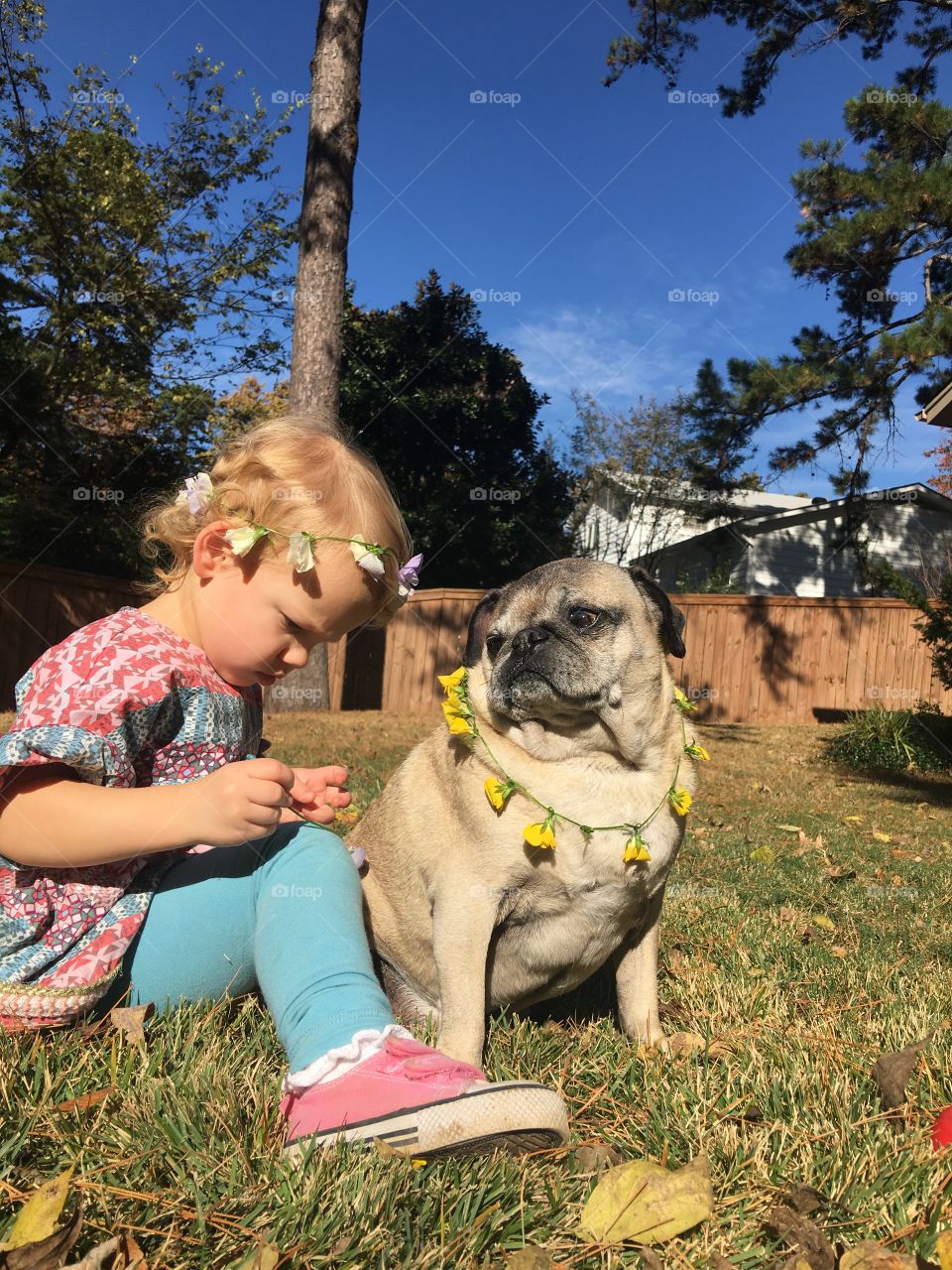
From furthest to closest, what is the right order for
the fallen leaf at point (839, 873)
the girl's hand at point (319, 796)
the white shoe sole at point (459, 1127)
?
the fallen leaf at point (839, 873), the girl's hand at point (319, 796), the white shoe sole at point (459, 1127)

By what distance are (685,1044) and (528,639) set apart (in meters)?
1.24

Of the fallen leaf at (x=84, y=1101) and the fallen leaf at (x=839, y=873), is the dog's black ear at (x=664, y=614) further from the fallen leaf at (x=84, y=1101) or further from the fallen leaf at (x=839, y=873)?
the fallen leaf at (x=839, y=873)

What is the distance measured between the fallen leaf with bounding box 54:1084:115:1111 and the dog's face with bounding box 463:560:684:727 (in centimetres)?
131

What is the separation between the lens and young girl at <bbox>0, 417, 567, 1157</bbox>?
1.80 m

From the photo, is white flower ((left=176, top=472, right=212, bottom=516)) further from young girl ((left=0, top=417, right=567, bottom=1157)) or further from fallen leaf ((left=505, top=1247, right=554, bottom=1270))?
fallen leaf ((left=505, top=1247, right=554, bottom=1270))

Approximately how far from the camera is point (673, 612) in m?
2.85

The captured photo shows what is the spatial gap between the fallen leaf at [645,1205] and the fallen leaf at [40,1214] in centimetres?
86

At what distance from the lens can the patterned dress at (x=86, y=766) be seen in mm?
1967

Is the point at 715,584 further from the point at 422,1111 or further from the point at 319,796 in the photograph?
the point at 422,1111

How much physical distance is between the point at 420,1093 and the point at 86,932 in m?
0.89

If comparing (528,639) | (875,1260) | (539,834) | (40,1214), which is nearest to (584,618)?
(528,639)

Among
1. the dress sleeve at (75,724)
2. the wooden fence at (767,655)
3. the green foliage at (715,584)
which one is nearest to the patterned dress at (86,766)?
the dress sleeve at (75,724)

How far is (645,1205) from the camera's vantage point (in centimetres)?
160

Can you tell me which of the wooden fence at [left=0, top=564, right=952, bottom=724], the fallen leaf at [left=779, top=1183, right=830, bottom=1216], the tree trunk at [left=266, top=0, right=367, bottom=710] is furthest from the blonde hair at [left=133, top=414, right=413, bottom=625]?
the wooden fence at [left=0, top=564, right=952, bottom=724]
